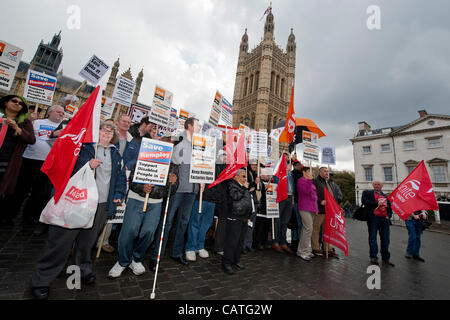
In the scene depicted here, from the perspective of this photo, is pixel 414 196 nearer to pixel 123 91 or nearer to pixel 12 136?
pixel 123 91

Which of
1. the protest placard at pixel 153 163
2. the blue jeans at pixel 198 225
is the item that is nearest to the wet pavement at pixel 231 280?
the blue jeans at pixel 198 225

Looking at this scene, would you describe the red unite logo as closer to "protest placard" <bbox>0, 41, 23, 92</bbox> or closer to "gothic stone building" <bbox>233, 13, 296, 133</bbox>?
"protest placard" <bbox>0, 41, 23, 92</bbox>

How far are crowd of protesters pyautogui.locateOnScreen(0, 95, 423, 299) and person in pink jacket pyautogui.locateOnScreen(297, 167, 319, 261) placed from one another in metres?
0.02

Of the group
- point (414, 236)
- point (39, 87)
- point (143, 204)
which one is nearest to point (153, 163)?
point (143, 204)

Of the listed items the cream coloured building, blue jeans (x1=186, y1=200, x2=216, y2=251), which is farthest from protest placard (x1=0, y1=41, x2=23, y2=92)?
the cream coloured building

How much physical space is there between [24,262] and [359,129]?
1627 inches

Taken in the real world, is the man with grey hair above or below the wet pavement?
above

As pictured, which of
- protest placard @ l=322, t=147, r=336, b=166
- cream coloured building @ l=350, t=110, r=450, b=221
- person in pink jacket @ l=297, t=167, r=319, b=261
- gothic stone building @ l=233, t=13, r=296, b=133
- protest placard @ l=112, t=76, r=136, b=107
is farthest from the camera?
gothic stone building @ l=233, t=13, r=296, b=133

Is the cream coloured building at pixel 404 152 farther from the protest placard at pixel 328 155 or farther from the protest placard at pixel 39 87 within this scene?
the protest placard at pixel 39 87

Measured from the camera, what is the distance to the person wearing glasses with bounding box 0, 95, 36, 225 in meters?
3.25

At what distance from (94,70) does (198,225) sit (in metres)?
5.31

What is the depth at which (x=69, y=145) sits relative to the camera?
90.9 inches
